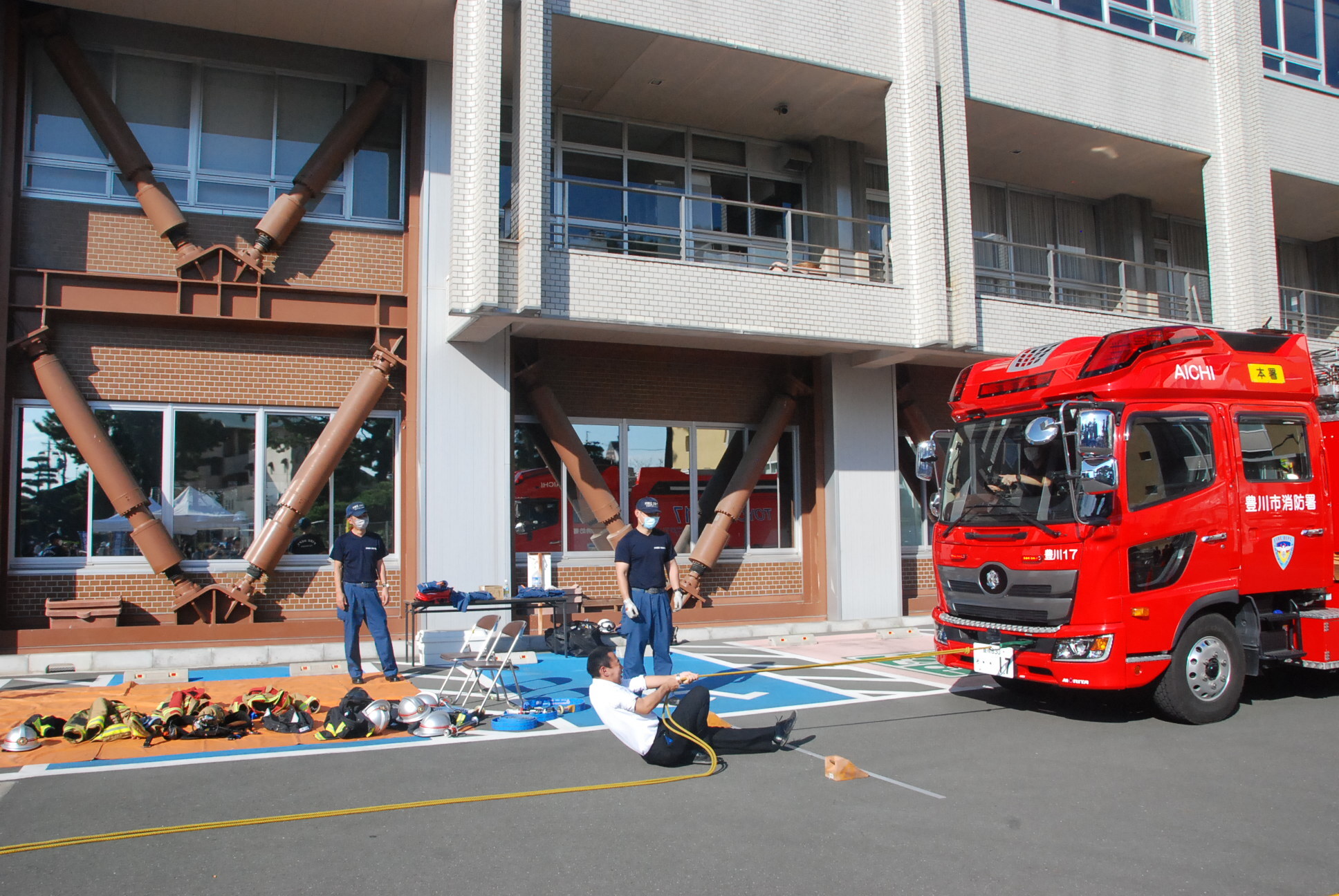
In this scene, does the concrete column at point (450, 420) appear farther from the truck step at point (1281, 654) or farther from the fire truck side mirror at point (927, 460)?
the truck step at point (1281, 654)

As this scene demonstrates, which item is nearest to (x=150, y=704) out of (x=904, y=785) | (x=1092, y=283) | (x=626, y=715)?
(x=626, y=715)

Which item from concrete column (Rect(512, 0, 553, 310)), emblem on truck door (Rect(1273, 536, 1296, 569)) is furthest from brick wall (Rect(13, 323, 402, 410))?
emblem on truck door (Rect(1273, 536, 1296, 569))

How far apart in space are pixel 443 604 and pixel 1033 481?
654 centimetres

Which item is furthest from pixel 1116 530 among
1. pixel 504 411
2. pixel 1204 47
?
pixel 1204 47

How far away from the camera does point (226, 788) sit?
6.09 meters

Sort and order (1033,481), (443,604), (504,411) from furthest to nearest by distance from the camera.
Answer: (504,411), (443,604), (1033,481)

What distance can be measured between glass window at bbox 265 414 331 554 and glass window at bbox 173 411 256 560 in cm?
19

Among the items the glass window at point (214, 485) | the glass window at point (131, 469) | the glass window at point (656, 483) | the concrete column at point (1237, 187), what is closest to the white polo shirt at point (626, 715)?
the glass window at point (656, 483)

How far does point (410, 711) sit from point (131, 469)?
21.7 ft

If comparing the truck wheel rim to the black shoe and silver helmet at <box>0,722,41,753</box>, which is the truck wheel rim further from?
silver helmet at <box>0,722,41,753</box>

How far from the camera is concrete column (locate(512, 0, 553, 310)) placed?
1170 centimetres

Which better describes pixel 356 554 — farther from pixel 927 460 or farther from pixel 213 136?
pixel 213 136

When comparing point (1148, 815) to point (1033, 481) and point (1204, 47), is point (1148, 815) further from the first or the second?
point (1204, 47)

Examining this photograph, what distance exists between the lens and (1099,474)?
7.12 m
